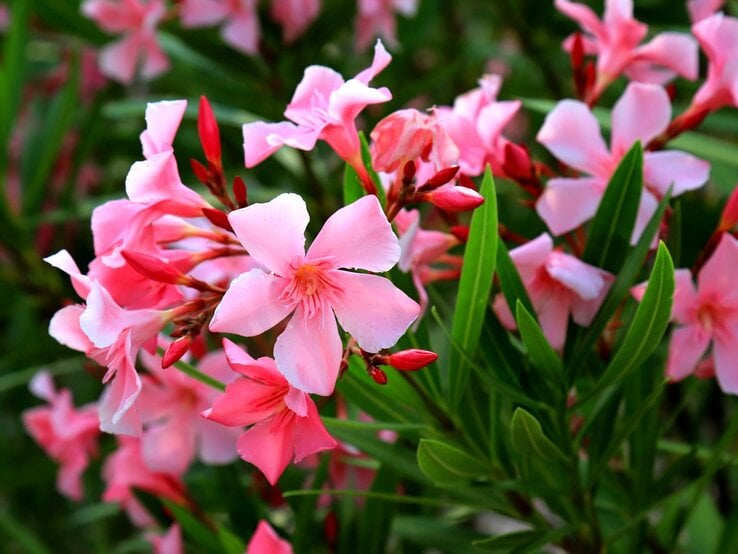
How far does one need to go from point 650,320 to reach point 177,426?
1.83 ft

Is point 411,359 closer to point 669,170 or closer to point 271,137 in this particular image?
point 271,137

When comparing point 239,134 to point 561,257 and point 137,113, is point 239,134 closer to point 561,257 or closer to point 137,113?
point 137,113

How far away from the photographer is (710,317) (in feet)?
2.70

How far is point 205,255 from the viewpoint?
76cm

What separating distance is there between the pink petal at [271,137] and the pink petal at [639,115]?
287 mm

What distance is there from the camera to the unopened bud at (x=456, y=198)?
680mm

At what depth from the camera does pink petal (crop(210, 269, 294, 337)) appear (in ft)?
2.08

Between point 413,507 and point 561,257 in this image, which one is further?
point 413,507

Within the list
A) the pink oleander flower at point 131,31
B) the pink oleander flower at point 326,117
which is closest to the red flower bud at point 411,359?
the pink oleander flower at point 326,117

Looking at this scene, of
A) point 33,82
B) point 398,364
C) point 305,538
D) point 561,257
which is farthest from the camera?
point 33,82

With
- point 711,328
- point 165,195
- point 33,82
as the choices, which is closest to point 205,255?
point 165,195

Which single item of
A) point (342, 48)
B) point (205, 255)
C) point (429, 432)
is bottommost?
point (342, 48)

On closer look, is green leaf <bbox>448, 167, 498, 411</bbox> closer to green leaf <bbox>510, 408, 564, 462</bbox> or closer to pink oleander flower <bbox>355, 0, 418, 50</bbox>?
green leaf <bbox>510, 408, 564, 462</bbox>

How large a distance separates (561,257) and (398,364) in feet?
0.63
